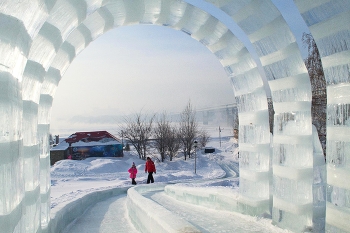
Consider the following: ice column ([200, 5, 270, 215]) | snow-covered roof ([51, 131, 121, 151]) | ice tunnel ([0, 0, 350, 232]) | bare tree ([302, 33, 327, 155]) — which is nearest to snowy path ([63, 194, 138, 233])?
ice tunnel ([0, 0, 350, 232])

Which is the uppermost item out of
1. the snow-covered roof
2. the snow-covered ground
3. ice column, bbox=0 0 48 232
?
ice column, bbox=0 0 48 232

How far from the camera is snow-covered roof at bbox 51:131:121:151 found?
3057 centimetres

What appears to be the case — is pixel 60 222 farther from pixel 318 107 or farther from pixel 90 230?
pixel 318 107

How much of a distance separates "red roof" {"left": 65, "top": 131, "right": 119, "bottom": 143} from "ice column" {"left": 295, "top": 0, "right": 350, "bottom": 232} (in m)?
28.6

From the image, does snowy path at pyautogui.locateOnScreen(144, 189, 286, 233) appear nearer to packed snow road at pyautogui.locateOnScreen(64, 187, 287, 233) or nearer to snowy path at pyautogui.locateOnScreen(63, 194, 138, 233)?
packed snow road at pyautogui.locateOnScreen(64, 187, 287, 233)

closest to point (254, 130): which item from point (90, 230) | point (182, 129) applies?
point (90, 230)

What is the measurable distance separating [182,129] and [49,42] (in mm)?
31915

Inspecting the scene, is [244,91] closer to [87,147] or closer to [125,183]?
[125,183]

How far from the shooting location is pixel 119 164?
25672mm

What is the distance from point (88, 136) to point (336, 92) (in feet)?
95.4

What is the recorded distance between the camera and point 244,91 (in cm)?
667

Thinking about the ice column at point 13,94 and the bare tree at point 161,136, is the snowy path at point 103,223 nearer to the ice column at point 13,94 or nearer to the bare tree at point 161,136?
the ice column at point 13,94

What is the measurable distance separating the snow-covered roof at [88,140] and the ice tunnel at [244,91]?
83.4 feet

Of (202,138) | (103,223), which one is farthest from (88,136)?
(103,223)
